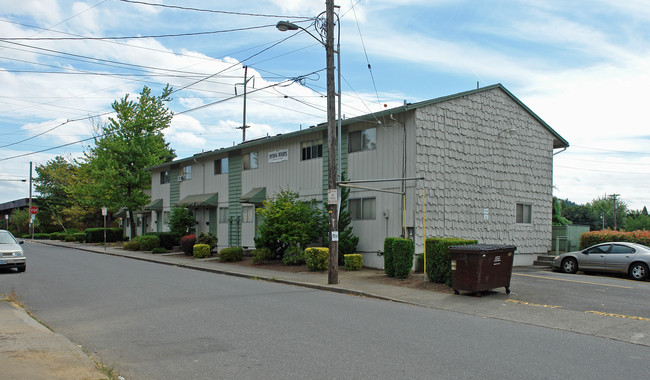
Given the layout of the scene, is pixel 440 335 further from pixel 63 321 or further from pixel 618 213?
pixel 618 213

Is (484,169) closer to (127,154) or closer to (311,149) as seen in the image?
(311,149)

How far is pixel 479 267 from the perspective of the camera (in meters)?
12.2

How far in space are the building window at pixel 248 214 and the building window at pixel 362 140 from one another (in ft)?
25.5

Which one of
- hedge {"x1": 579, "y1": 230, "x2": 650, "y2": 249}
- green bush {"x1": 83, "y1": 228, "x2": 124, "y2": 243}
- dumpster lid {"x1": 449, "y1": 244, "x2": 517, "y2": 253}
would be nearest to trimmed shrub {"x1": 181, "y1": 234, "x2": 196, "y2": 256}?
green bush {"x1": 83, "y1": 228, "x2": 124, "y2": 243}

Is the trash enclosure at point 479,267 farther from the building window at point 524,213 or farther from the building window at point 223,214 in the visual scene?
the building window at point 223,214

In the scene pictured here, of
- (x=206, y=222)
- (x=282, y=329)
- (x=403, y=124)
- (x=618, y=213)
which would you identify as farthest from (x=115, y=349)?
(x=618, y=213)

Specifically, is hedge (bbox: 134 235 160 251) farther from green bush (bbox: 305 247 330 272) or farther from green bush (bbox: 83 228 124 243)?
green bush (bbox: 305 247 330 272)

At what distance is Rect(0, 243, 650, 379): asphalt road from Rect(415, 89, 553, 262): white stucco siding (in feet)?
24.4

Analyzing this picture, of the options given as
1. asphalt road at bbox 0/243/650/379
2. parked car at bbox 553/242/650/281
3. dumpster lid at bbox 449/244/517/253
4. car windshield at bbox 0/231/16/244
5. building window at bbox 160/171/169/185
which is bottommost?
asphalt road at bbox 0/243/650/379

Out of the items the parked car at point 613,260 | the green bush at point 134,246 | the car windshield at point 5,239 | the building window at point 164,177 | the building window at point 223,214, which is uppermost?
the building window at point 164,177

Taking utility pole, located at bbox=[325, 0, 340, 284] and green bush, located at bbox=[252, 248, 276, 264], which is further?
green bush, located at bbox=[252, 248, 276, 264]

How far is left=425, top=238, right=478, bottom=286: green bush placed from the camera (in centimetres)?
1395

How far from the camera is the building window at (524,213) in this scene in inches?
886

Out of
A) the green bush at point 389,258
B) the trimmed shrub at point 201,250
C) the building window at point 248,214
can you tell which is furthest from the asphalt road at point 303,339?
the building window at point 248,214
